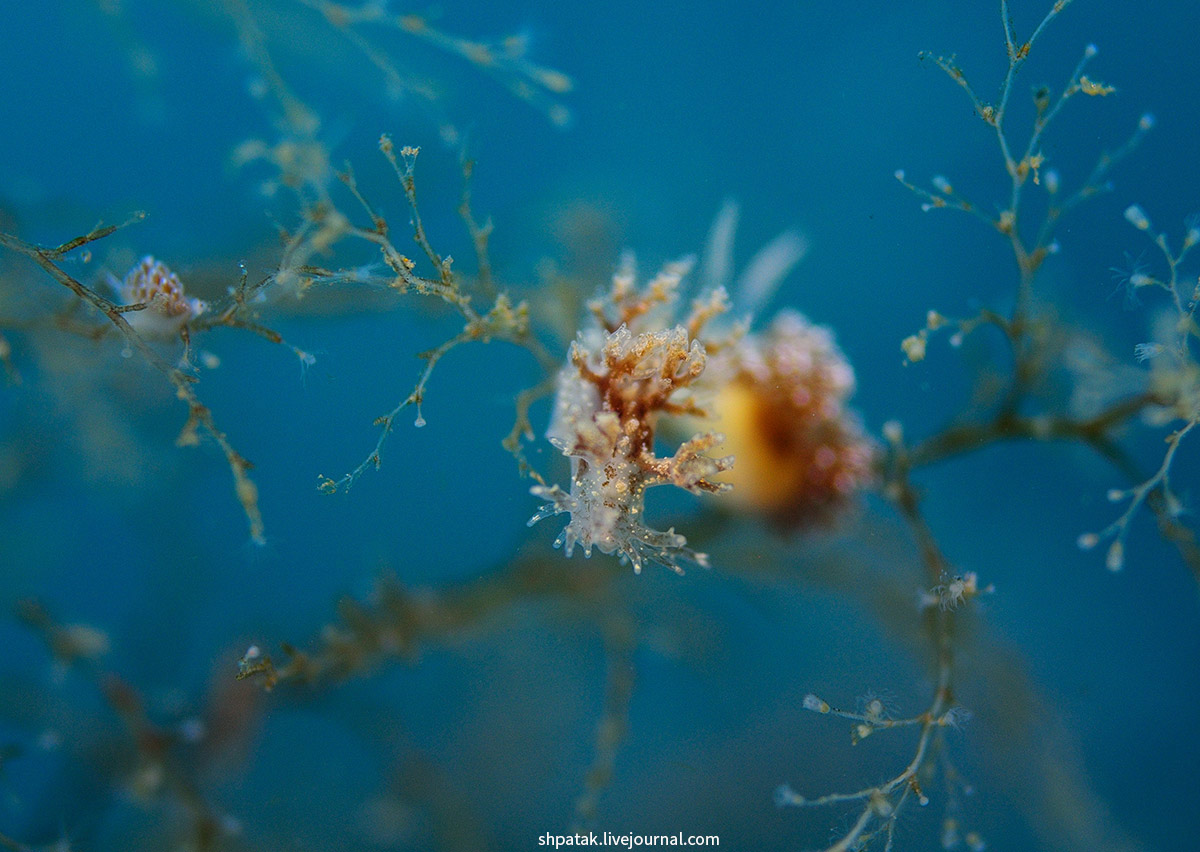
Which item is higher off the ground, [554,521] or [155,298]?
[554,521]

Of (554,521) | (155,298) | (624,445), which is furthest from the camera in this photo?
(554,521)

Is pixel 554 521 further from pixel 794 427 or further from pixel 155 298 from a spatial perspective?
pixel 155 298

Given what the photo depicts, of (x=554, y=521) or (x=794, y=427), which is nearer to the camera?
(x=794, y=427)

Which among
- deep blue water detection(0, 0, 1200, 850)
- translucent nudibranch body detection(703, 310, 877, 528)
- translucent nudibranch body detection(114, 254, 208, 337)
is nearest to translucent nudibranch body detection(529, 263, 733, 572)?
translucent nudibranch body detection(703, 310, 877, 528)

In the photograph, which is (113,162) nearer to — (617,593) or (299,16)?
(299,16)

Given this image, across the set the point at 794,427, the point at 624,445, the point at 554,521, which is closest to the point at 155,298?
the point at 624,445

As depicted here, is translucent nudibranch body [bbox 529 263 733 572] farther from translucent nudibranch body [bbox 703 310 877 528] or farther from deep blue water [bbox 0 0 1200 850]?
deep blue water [bbox 0 0 1200 850]
